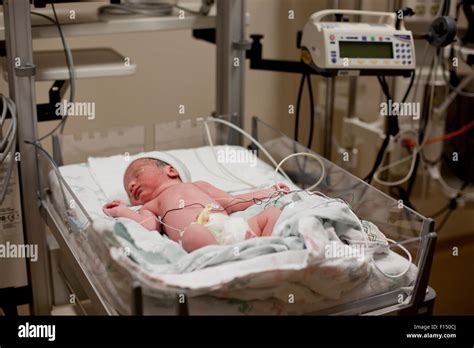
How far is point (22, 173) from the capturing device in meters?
1.89

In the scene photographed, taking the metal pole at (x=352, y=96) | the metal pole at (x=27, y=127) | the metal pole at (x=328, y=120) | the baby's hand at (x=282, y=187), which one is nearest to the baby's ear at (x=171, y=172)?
the baby's hand at (x=282, y=187)

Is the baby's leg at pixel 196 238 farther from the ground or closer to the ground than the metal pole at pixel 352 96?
closer to the ground

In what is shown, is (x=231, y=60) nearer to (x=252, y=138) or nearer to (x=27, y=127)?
Result: (x=252, y=138)

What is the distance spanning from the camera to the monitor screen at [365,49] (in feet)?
6.59

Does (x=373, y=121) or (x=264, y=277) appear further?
(x=373, y=121)

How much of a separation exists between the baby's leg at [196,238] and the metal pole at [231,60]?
82 centimetres

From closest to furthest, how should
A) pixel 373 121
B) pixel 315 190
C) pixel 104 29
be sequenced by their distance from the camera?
1. pixel 315 190
2. pixel 104 29
3. pixel 373 121

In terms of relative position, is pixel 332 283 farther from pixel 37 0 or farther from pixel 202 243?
pixel 37 0

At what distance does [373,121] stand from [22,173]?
1.80 metres

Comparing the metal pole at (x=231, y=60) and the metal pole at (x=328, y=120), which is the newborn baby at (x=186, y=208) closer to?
the metal pole at (x=231, y=60)

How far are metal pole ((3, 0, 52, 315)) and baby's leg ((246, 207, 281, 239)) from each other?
29.3 inches

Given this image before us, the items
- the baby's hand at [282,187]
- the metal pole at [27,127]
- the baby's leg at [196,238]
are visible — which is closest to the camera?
the baby's leg at [196,238]
